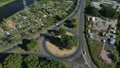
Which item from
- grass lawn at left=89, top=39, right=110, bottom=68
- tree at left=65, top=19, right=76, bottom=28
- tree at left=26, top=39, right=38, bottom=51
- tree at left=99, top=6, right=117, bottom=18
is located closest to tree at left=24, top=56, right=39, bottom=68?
tree at left=26, top=39, right=38, bottom=51

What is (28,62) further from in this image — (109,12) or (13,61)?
(109,12)

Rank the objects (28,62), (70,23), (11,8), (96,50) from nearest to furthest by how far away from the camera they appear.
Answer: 1. (28,62)
2. (96,50)
3. (70,23)
4. (11,8)

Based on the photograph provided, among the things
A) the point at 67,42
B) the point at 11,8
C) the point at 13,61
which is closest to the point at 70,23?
the point at 67,42

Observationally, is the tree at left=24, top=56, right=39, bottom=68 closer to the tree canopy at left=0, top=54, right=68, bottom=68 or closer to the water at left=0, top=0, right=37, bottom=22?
the tree canopy at left=0, top=54, right=68, bottom=68

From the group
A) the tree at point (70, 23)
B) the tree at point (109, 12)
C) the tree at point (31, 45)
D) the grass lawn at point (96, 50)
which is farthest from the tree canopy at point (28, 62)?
the tree at point (109, 12)

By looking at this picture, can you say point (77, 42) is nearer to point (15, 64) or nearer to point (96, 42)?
point (96, 42)

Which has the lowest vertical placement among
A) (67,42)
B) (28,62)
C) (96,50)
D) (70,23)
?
(96,50)
